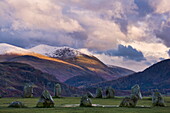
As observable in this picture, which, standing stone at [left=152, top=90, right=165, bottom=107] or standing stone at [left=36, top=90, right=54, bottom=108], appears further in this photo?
standing stone at [left=152, top=90, right=165, bottom=107]

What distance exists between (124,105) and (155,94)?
645cm

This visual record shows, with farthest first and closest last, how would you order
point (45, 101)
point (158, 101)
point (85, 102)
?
point (158, 101)
point (85, 102)
point (45, 101)

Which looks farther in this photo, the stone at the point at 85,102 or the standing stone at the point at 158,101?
the standing stone at the point at 158,101

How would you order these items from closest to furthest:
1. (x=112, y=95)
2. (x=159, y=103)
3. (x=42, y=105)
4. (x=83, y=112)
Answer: (x=83, y=112) < (x=42, y=105) < (x=159, y=103) < (x=112, y=95)

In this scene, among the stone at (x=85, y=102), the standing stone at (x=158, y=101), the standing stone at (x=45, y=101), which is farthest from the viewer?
the standing stone at (x=158, y=101)

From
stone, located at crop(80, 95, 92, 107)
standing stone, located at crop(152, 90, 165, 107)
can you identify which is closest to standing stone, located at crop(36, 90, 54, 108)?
stone, located at crop(80, 95, 92, 107)

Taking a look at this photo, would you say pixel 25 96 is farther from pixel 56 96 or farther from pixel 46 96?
pixel 46 96

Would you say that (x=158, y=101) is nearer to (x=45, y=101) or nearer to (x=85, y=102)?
(x=85, y=102)

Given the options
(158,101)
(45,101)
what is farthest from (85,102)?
(158,101)

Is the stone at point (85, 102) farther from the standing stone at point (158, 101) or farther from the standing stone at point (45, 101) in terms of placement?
the standing stone at point (158, 101)

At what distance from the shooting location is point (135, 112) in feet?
129

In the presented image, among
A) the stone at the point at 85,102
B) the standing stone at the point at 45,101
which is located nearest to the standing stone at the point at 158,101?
the stone at the point at 85,102

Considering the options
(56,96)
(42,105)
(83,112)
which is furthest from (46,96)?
(56,96)

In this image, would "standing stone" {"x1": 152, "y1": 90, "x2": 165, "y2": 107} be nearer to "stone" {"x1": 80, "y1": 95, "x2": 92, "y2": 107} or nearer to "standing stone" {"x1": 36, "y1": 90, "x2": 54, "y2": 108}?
"stone" {"x1": 80, "y1": 95, "x2": 92, "y2": 107}
